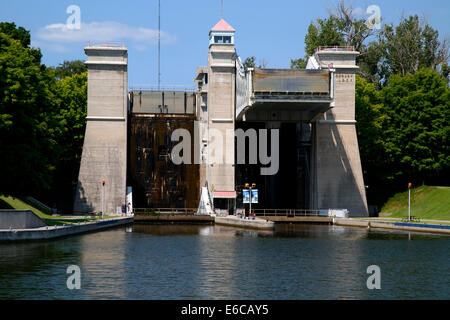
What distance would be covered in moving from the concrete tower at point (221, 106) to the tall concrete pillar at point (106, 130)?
9724 mm

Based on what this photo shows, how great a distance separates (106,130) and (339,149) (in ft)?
86.1

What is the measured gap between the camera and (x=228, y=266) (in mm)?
40000

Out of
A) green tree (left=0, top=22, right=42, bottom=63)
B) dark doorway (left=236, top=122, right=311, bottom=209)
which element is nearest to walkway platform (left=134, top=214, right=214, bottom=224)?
dark doorway (left=236, top=122, right=311, bottom=209)

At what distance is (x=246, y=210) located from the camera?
271 feet

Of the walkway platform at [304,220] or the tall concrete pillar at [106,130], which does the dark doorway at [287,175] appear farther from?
the tall concrete pillar at [106,130]

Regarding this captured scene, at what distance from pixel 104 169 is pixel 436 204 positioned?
119ft

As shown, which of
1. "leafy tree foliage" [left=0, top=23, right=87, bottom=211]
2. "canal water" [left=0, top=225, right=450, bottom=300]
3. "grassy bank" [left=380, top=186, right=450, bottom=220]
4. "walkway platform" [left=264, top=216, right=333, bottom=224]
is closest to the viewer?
"canal water" [left=0, top=225, right=450, bottom=300]

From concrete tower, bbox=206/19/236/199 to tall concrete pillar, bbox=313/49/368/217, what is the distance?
9699mm

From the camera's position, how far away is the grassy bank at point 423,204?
7364 centimetres

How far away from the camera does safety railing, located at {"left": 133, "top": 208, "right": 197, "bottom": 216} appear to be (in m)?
78.2

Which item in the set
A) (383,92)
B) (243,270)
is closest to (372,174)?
(383,92)

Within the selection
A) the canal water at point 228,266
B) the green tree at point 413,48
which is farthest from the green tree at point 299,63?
the canal water at point 228,266

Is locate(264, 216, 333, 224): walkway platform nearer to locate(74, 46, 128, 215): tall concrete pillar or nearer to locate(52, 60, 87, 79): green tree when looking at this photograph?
locate(74, 46, 128, 215): tall concrete pillar

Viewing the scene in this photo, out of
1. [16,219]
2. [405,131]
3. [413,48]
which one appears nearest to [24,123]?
[16,219]
